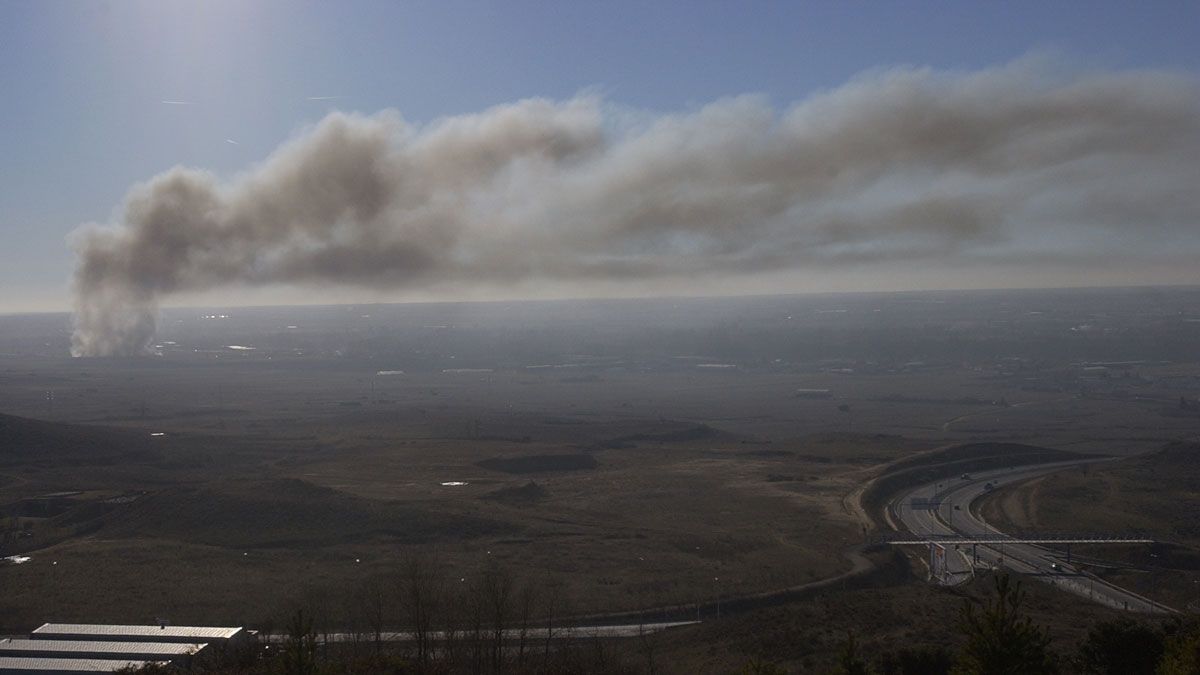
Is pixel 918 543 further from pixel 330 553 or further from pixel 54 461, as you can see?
pixel 54 461

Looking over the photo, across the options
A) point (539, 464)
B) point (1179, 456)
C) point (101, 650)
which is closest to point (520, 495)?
point (539, 464)

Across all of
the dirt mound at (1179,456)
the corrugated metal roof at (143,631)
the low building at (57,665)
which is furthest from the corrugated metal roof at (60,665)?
the dirt mound at (1179,456)

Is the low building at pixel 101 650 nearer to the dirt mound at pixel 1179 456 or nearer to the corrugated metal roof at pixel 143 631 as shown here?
the corrugated metal roof at pixel 143 631

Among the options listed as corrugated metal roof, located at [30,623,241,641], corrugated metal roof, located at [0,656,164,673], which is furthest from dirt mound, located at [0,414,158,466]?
corrugated metal roof, located at [0,656,164,673]

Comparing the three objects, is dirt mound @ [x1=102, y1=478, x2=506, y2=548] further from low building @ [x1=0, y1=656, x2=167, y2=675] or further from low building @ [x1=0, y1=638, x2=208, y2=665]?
low building @ [x1=0, y1=656, x2=167, y2=675]

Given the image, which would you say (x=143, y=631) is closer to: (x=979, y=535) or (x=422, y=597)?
(x=422, y=597)

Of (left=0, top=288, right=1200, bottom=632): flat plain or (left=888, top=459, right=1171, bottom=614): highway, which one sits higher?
(left=0, top=288, right=1200, bottom=632): flat plain
